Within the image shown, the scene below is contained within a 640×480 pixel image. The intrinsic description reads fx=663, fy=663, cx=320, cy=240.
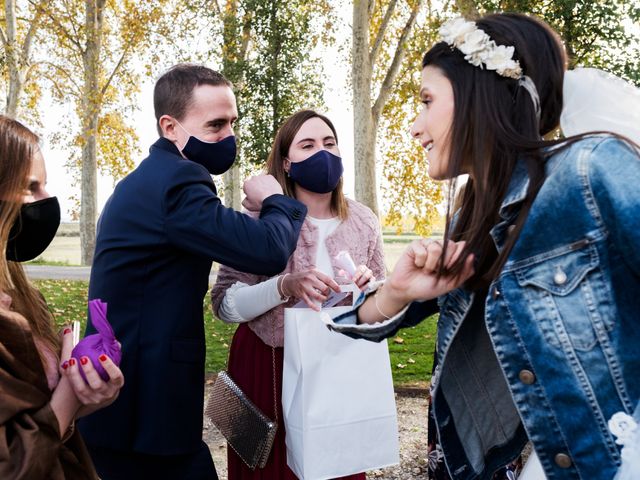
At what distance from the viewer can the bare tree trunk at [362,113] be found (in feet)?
41.1

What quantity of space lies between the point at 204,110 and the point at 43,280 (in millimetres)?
12827

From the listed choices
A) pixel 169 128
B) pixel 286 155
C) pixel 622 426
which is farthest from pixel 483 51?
pixel 286 155

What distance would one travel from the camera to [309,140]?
3189 mm

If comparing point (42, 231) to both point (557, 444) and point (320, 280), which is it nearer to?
point (320, 280)

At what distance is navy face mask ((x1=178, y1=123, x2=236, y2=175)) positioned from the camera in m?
2.63

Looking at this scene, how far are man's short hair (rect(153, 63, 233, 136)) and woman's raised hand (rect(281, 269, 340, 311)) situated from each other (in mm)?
803

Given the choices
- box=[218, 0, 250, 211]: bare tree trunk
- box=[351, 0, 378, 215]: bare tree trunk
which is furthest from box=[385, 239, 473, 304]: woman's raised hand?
box=[351, 0, 378, 215]: bare tree trunk

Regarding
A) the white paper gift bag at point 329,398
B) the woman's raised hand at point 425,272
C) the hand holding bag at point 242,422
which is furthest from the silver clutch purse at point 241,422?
the woman's raised hand at point 425,272

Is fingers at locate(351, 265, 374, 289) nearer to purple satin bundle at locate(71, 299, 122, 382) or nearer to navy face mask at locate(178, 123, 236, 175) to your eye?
navy face mask at locate(178, 123, 236, 175)

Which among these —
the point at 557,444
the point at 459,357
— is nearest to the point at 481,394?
the point at 459,357

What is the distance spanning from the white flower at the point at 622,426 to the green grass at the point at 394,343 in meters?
4.84

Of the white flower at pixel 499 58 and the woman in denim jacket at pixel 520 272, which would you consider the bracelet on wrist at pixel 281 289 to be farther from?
the white flower at pixel 499 58

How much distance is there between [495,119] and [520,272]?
382mm

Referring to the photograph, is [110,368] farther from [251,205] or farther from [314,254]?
[314,254]
